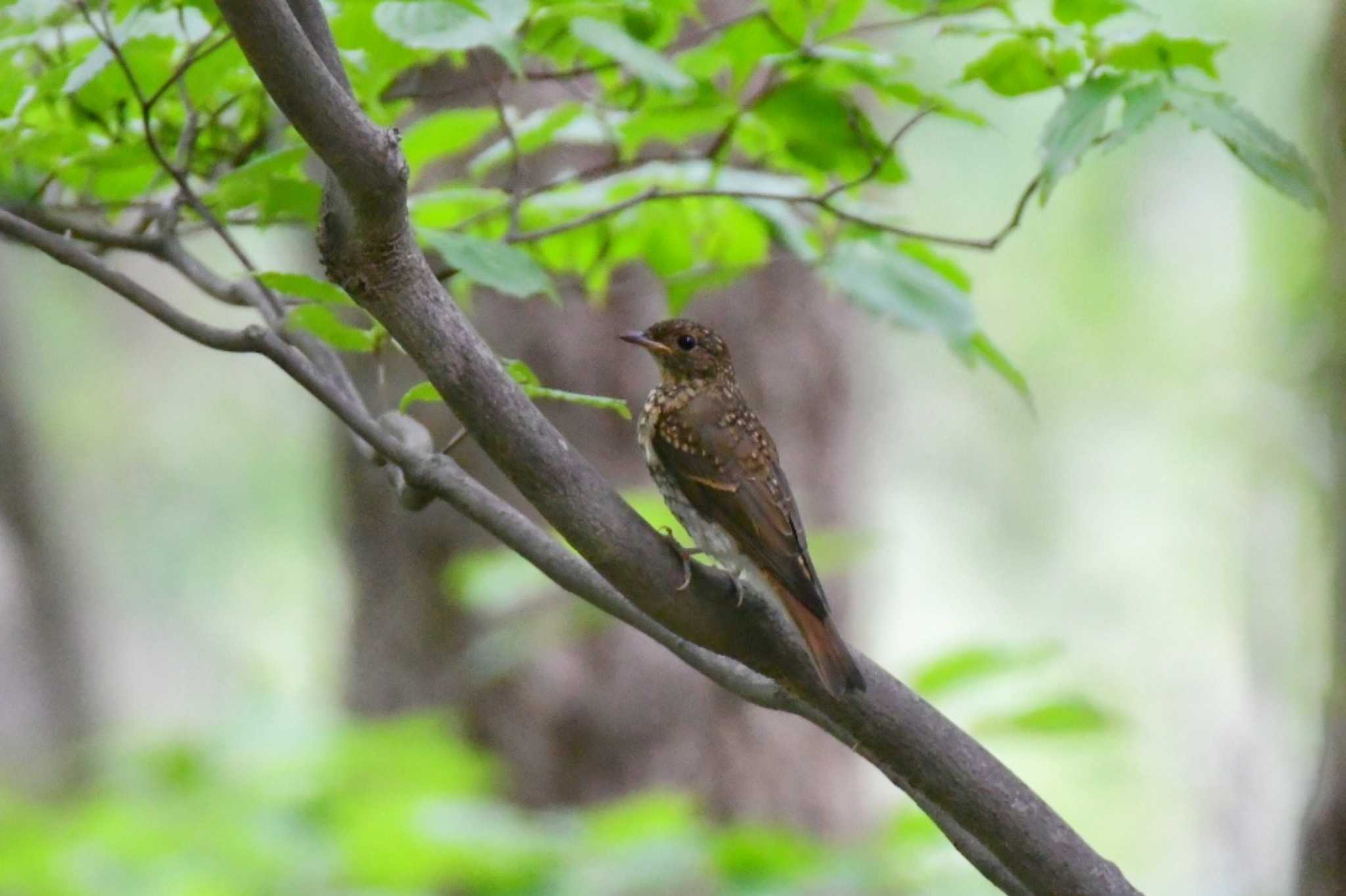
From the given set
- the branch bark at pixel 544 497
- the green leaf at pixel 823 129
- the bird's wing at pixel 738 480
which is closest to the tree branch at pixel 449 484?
the branch bark at pixel 544 497

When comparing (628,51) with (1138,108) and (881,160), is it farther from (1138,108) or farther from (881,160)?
(1138,108)

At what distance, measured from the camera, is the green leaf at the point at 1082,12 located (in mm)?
1980

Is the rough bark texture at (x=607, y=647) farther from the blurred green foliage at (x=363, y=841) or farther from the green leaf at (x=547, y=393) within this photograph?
the green leaf at (x=547, y=393)

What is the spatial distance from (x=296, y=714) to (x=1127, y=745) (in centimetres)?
890

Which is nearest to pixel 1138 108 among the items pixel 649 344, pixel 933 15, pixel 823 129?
pixel 933 15

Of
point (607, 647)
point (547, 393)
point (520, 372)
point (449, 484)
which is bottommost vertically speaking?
point (449, 484)

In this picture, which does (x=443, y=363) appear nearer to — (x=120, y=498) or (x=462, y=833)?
(x=462, y=833)

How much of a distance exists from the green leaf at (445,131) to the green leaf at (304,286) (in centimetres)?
71

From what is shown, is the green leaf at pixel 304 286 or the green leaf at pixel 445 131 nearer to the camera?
the green leaf at pixel 304 286

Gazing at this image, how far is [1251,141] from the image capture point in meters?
1.85

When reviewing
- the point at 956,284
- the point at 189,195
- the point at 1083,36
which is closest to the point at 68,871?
the point at 189,195

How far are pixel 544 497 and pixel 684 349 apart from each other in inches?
64.7

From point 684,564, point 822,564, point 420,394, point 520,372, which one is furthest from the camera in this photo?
point 822,564

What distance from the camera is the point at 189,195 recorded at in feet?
6.14
